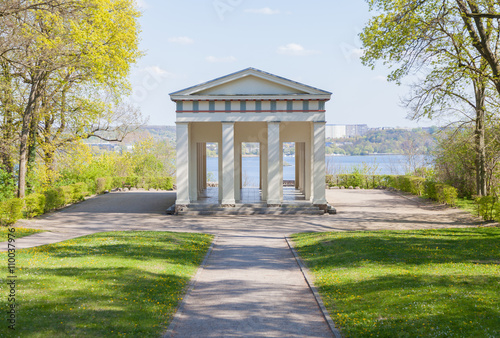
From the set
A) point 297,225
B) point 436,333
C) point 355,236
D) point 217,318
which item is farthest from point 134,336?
point 297,225

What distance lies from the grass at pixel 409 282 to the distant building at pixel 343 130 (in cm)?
7997

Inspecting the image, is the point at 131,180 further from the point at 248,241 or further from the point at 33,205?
the point at 248,241

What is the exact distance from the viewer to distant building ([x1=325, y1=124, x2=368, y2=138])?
9988 centimetres

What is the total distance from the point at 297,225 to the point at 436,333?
12.6 m

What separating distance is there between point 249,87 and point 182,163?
521 cm

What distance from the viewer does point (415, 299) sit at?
7.26 metres

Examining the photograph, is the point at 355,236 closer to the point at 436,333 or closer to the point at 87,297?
the point at 436,333

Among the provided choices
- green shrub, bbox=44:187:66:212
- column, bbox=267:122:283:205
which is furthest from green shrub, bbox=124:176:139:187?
column, bbox=267:122:283:205

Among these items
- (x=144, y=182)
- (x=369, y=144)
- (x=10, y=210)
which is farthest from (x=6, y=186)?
(x=369, y=144)

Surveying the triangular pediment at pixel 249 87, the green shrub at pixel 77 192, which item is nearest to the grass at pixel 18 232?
the triangular pediment at pixel 249 87

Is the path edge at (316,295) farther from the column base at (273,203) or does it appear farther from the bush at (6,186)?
the bush at (6,186)

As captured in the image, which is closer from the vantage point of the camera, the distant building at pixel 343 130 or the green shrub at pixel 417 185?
the green shrub at pixel 417 185

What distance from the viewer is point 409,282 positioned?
8.38 metres

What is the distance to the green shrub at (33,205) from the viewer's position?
20.3 m
